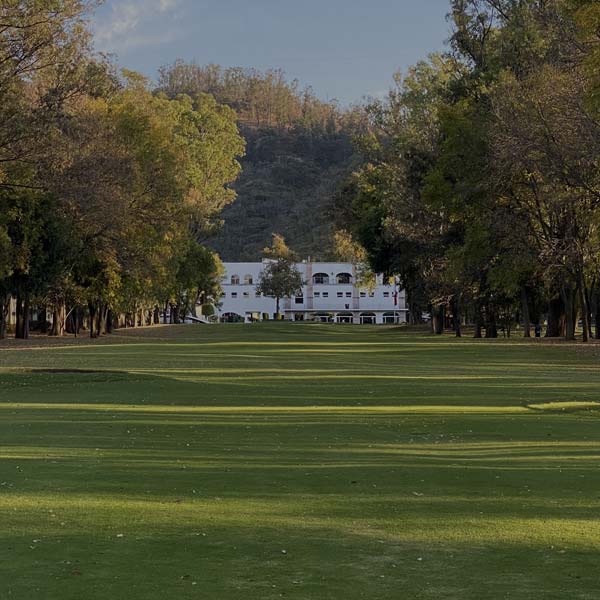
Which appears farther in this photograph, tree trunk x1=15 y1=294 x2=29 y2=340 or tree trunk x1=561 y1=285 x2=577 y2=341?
tree trunk x1=15 y1=294 x2=29 y2=340

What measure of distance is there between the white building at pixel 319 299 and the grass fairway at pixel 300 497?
143 m

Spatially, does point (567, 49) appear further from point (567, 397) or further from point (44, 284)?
point (44, 284)

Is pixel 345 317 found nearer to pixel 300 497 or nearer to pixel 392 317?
pixel 392 317

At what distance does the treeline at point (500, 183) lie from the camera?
43844mm

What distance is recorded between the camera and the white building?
166 metres

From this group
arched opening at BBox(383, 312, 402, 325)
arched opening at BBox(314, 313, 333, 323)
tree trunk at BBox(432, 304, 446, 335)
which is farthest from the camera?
arched opening at BBox(314, 313, 333, 323)

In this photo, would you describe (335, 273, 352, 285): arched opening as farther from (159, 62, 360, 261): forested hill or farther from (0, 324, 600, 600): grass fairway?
(0, 324, 600, 600): grass fairway

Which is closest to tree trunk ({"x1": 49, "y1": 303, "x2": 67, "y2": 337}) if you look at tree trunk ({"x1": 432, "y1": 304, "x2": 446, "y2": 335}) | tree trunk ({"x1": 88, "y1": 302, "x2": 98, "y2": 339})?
tree trunk ({"x1": 88, "y1": 302, "x2": 98, "y2": 339})

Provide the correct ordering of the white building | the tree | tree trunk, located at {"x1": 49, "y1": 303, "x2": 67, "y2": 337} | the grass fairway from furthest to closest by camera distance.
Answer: the white building → the tree → tree trunk, located at {"x1": 49, "y1": 303, "x2": 67, "y2": 337} → the grass fairway

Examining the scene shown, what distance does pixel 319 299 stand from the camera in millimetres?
169875

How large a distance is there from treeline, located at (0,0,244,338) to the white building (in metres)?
71.1

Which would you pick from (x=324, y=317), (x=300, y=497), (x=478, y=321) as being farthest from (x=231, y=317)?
(x=300, y=497)

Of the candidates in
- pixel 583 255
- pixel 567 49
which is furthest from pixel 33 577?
pixel 583 255

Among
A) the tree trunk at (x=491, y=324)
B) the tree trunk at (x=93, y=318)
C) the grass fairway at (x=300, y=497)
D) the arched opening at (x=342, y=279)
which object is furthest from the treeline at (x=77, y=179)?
the arched opening at (x=342, y=279)
